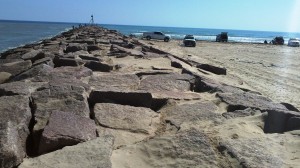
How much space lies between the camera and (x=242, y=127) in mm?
3221

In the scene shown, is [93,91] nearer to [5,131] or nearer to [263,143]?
[5,131]

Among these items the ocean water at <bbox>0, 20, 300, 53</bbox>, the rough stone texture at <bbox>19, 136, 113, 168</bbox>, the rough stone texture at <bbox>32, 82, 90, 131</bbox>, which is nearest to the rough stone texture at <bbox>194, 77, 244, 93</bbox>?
the rough stone texture at <bbox>32, 82, 90, 131</bbox>

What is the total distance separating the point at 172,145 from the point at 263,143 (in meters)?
0.68

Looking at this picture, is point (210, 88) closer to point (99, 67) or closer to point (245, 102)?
point (245, 102)

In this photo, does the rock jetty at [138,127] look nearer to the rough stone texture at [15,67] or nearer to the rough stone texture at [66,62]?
the rough stone texture at [66,62]

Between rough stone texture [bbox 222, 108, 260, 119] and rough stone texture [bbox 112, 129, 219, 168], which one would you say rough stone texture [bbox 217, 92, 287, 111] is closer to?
rough stone texture [bbox 222, 108, 260, 119]

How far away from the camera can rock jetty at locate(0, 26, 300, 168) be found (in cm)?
250

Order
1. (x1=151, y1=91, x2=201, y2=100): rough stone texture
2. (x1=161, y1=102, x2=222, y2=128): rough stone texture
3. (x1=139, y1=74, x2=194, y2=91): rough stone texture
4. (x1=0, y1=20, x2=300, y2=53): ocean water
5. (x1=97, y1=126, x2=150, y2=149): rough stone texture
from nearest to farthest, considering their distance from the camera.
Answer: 1. (x1=97, y1=126, x2=150, y2=149): rough stone texture
2. (x1=161, y1=102, x2=222, y2=128): rough stone texture
3. (x1=151, y1=91, x2=201, y2=100): rough stone texture
4. (x1=139, y1=74, x2=194, y2=91): rough stone texture
5. (x1=0, y1=20, x2=300, y2=53): ocean water

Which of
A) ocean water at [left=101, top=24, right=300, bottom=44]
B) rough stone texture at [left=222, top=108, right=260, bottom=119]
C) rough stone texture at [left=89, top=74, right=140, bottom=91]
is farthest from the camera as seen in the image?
ocean water at [left=101, top=24, right=300, bottom=44]

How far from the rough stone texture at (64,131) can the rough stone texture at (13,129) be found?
17 cm

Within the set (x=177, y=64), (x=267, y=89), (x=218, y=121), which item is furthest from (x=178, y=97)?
(x=267, y=89)

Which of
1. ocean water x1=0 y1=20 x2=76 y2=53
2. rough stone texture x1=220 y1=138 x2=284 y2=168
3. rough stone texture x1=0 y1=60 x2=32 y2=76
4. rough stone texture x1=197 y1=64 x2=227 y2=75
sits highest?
→ rough stone texture x1=220 y1=138 x2=284 y2=168

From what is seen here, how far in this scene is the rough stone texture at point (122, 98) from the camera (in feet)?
12.8

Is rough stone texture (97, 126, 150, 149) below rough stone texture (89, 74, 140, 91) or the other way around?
below
